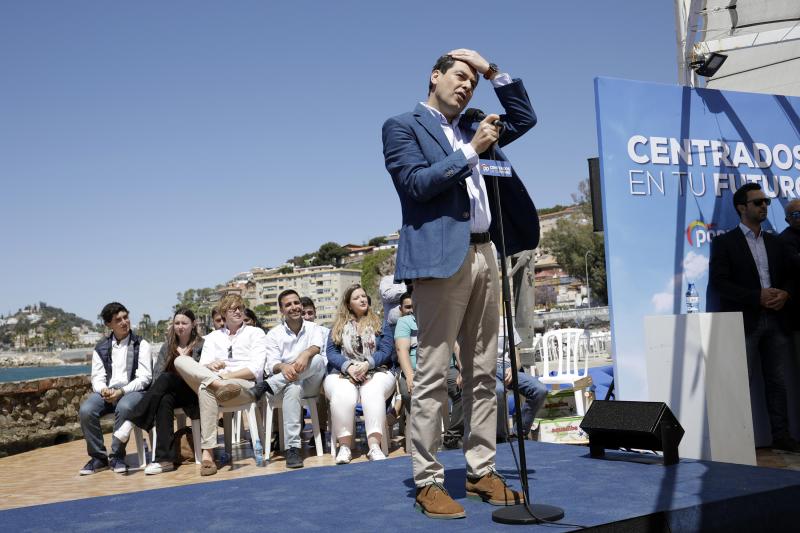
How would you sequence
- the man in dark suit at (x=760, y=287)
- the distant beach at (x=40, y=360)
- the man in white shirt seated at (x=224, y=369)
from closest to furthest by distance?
the man in dark suit at (x=760, y=287) → the man in white shirt seated at (x=224, y=369) → the distant beach at (x=40, y=360)

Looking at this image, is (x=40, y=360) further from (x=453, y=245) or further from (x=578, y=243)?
(x=453, y=245)

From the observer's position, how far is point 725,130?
5328 mm

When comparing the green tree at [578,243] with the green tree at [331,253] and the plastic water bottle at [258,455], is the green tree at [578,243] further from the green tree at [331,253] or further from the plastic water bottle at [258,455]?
the green tree at [331,253]

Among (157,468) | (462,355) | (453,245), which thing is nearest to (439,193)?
(453,245)

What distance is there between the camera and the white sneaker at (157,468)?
221 inches

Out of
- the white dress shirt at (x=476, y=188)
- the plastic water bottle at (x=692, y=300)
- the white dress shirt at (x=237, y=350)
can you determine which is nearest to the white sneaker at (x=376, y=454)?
the white dress shirt at (x=237, y=350)

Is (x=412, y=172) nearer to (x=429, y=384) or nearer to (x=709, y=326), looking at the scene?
(x=429, y=384)

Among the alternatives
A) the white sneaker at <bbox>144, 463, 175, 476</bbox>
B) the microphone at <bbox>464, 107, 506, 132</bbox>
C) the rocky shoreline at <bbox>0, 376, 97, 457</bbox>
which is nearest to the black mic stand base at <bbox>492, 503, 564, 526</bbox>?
the microphone at <bbox>464, 107, 506, 132</bbox>

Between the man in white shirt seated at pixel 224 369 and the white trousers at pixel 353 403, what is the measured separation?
25.9 inches

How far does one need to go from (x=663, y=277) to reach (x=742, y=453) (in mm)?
1249

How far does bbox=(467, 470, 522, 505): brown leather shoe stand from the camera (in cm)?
279

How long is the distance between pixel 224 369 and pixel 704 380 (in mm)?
3678

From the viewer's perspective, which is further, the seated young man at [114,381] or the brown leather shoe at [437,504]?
the seated young man at [114,381]

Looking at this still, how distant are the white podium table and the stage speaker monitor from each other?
3.25 ft
